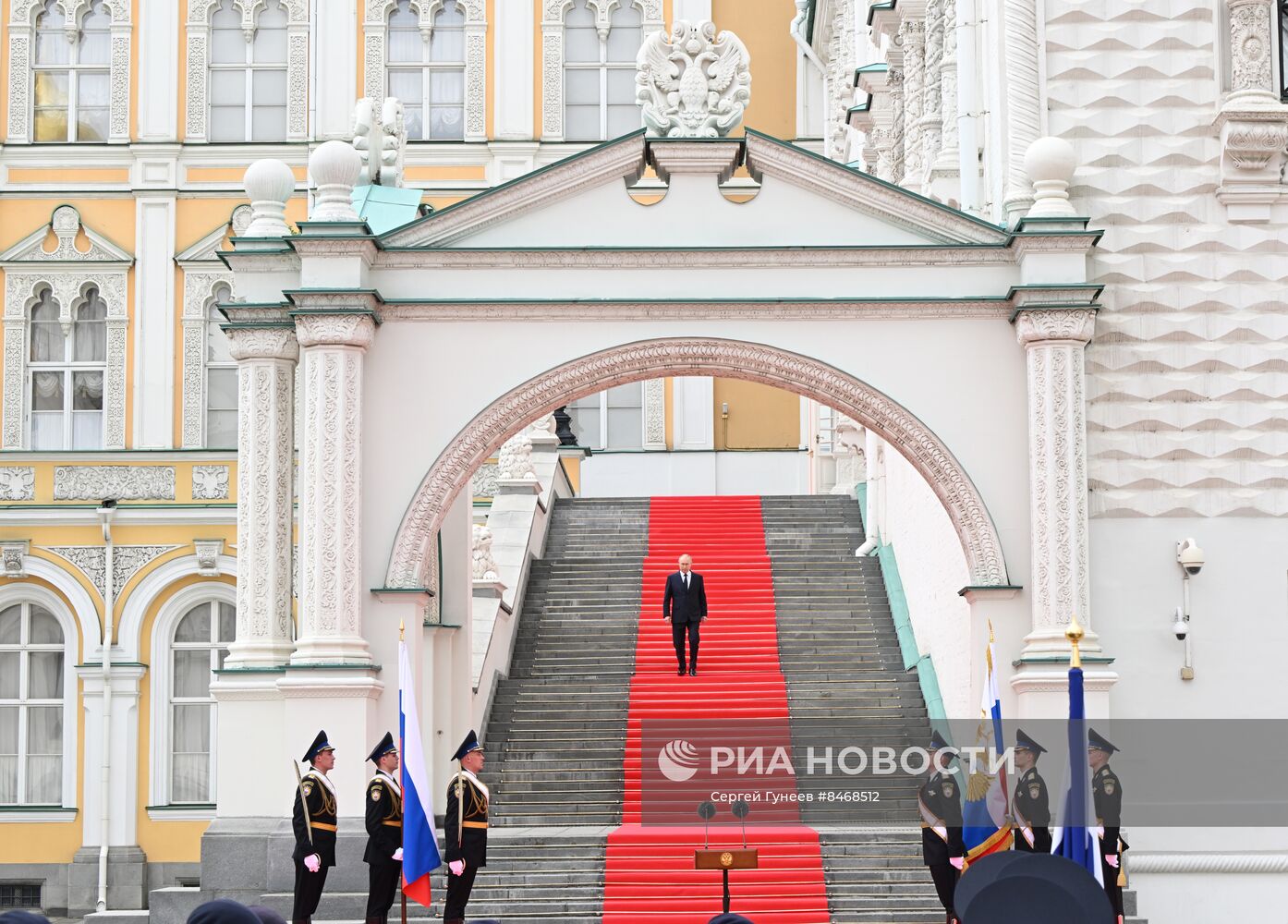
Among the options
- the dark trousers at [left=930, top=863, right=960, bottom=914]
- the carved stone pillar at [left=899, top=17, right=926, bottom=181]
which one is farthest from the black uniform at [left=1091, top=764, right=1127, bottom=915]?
the carved stone pillar at [left=899, top=17, right=926, bottom=181]

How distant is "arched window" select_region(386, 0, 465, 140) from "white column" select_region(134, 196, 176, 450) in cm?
468

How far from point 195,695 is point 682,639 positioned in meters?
11.7

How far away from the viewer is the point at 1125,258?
20.2m

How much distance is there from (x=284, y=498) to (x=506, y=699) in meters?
6.25

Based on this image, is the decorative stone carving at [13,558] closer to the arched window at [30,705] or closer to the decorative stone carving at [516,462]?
the arched window at [30,705]

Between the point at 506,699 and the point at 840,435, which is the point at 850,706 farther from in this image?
the point at 840,435

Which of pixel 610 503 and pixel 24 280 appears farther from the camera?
pixel 24 280

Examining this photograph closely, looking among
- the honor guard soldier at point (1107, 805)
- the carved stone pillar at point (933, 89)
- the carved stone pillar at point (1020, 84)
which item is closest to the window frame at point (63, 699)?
the carved stone pillar at point (933, 89)

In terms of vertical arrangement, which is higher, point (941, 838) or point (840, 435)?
point (840, 435)

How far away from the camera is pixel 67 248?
39.1 m

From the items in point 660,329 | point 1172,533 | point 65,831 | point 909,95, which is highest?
point 909,95

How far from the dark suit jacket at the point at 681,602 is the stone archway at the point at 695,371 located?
21.0ft

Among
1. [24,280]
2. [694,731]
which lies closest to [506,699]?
[694,731]

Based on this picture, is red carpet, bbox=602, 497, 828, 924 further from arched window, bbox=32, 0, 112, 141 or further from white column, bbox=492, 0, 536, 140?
arched window, bbox=32, 0, 112, 141
